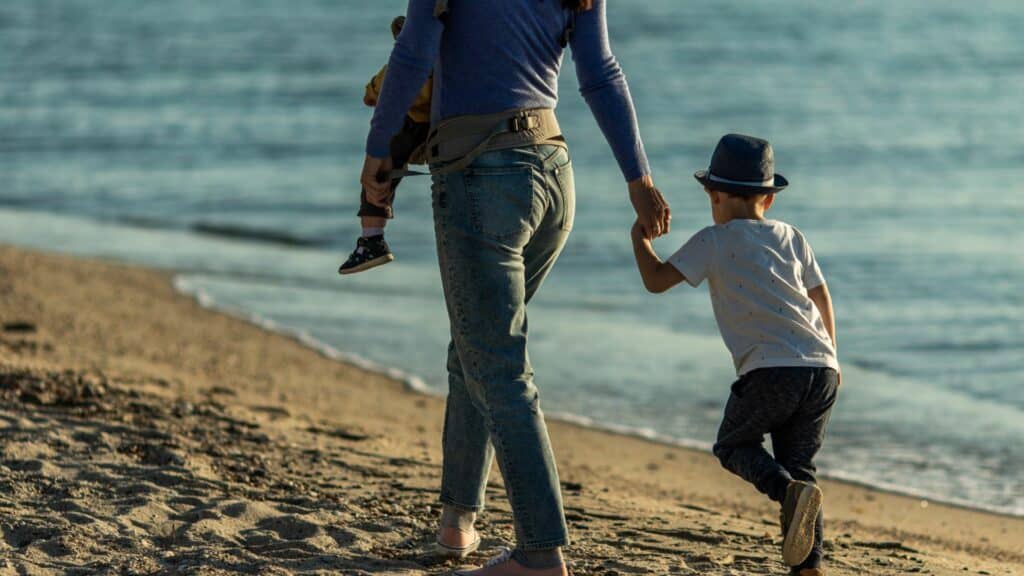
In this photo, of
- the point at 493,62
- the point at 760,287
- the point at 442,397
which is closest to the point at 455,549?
the point at 760,287

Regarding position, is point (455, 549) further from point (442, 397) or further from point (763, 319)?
point (442, 397)

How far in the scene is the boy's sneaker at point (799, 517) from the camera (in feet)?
12.5

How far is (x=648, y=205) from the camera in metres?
3.72

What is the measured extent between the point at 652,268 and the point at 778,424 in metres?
0.61

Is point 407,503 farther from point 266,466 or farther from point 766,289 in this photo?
point 766,289

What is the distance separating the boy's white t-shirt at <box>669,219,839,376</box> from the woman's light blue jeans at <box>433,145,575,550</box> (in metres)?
0.45

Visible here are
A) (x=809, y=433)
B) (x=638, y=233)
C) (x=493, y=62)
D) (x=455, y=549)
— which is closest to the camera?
(x=493, y=62)

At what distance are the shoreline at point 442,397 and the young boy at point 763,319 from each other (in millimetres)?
2551

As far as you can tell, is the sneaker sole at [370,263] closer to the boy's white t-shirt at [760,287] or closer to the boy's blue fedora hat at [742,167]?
the boy's white t-shirt at [760,287]

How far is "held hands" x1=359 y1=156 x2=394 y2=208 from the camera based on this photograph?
362cm

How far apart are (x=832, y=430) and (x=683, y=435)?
785 mm

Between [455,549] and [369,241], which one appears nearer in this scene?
[369,241]

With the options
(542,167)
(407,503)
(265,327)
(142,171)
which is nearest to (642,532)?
(407,503)

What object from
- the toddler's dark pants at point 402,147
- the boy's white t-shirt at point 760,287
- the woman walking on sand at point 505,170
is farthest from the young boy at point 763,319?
the toddler's dark pants at point 402,147
